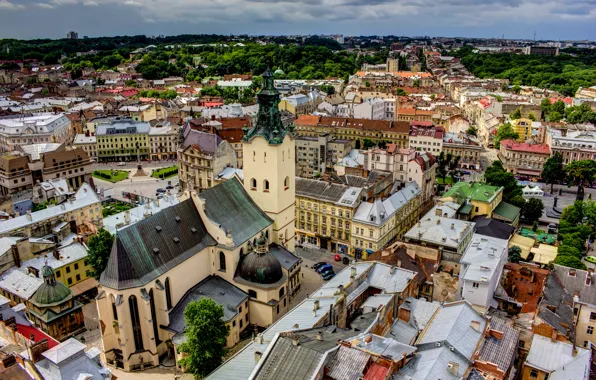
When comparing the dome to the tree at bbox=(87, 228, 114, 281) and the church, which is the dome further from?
the tree at bbox=(87, 228, 114, 281)

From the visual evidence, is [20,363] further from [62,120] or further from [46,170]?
[62,120]

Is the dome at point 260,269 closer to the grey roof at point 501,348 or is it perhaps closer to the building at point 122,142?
the grey roof at point 501,348

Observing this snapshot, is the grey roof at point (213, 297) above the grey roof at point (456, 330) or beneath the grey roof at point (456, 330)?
beneath

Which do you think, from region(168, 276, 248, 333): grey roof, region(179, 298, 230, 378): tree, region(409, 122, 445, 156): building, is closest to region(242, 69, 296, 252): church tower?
region(168, 276, 248, 333): grey roof

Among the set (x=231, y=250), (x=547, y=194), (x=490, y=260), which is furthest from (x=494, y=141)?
(x=231, y=250)

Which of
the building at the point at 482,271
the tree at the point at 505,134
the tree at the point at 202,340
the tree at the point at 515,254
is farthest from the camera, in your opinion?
the tree at the point at 505,134

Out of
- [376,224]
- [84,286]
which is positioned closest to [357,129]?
[376,224]

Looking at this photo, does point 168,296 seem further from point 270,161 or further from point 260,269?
point 270,161

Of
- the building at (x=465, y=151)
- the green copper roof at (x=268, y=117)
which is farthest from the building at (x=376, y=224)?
the building at (x=465, y=151)
